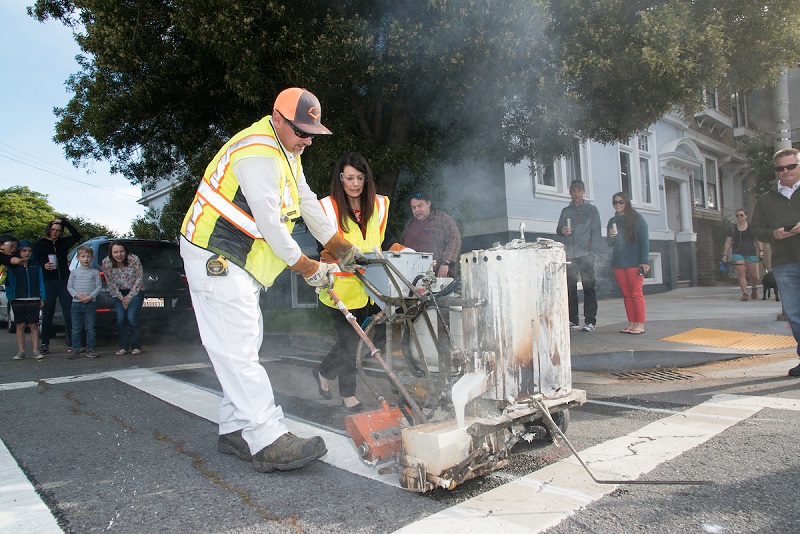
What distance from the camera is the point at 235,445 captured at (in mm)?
2928

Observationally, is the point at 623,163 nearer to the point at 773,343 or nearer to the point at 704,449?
the point at 773,343

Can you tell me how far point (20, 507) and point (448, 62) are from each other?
18.2 ft

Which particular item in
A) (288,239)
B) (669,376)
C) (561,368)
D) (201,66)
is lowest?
(669,376)

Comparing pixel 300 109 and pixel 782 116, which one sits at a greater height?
pixel 782 116

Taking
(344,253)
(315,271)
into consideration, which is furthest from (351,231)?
(315,271)

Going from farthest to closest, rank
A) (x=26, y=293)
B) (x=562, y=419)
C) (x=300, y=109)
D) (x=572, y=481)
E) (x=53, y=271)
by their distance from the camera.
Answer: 1. (x=53, y=271)
2. (x=26, y=293)
3. (x=562, y=419)
4. (x=300, y=109)
5. (x=572, y=481)

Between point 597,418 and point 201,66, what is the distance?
701 cm

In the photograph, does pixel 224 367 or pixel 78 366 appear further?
pixel 78 366

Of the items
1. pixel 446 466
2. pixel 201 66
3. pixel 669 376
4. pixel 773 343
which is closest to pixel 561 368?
pixel 446 466

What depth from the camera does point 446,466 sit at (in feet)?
7.45

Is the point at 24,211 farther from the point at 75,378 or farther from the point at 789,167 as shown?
the point at 789,167

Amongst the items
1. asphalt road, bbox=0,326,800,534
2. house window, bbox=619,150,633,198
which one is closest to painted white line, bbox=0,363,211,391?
asphalt road, bbox=0,326,800,534

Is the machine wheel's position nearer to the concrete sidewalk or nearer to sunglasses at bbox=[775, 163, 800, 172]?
the concrete sidewalk

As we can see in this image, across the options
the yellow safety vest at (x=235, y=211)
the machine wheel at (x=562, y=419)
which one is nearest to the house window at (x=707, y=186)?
the machine wheel at (x=562, y=419)
